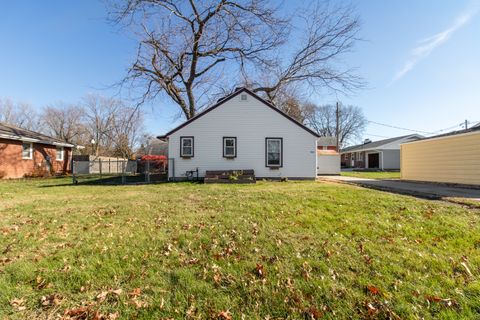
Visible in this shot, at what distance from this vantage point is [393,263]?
339cm

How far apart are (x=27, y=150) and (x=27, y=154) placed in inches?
12.0

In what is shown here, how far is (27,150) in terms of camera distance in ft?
59.7

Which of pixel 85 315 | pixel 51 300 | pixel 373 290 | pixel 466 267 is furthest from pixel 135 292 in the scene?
pixel 466 267

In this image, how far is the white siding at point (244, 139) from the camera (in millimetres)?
14758

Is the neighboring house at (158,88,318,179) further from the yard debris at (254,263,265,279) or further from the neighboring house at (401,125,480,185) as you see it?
the yard debris at (254,263,265,279)

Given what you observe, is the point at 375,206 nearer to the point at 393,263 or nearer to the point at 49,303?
the point at 393,263

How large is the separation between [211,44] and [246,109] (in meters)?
8.61

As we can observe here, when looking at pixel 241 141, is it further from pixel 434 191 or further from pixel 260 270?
pixel 260 270

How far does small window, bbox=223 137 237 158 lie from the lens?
14.9 meters

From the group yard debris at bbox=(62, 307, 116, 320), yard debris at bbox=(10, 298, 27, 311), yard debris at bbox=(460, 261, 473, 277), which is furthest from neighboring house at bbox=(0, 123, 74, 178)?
yard debris at bbox=(460, 261, 473, 277)

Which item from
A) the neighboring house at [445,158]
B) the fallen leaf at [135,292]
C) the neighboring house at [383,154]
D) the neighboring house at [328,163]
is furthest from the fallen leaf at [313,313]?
the neighboring house at [383,154]

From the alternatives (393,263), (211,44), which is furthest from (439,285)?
(211,44)

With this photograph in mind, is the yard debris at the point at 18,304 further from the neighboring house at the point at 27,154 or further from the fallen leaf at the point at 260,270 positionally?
the neighboring house at the point at 27,154

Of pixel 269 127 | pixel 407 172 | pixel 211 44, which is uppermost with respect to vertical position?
pixel 211 44
